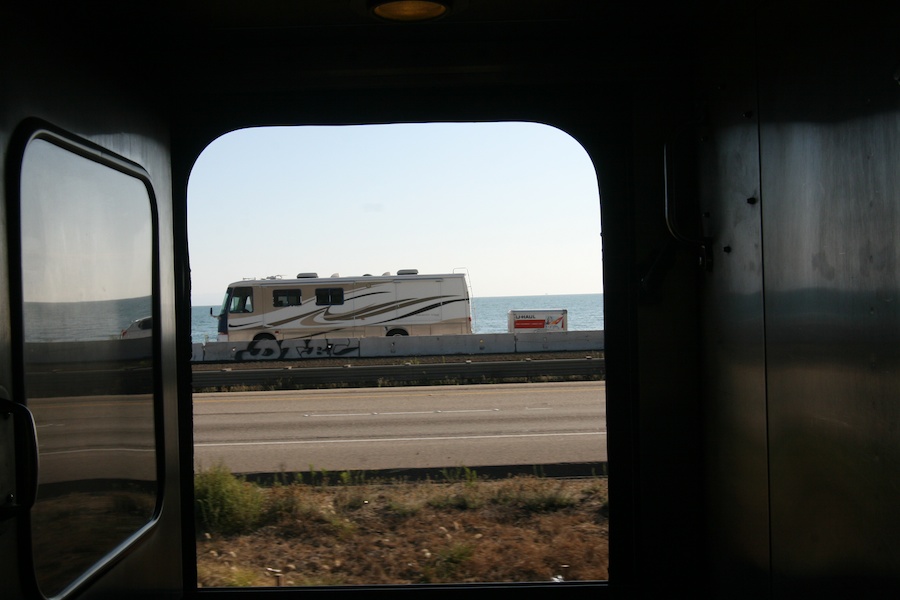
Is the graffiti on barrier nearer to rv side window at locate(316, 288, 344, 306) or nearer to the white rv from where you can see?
the white rv

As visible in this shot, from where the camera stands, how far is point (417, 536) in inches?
233

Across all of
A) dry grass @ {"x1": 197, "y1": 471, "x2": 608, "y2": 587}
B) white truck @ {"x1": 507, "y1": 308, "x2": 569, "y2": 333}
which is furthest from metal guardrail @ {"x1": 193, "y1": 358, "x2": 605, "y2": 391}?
dry grass @ {"x1": 197, "y1": 471, "x2": 608, "y2": 587}

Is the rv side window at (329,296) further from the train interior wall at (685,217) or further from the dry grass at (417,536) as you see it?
the train interior wall at (685,217)

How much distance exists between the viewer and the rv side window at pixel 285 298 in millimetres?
26969

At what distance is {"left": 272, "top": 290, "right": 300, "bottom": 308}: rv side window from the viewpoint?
88.5ft

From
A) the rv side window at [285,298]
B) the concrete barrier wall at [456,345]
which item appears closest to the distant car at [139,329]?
the concrete barrier wall at [456,345]

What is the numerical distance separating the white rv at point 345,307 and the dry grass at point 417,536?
64.4 feet

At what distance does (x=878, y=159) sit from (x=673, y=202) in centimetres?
134

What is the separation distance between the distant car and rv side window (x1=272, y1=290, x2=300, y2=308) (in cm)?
2407

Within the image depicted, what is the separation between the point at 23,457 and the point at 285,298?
25379 millimetres

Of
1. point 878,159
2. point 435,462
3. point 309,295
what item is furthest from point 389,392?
point 878,159

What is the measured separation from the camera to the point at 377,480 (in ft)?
25.6

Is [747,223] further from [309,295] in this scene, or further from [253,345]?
[309,295]

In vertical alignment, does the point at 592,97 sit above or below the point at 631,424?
above
